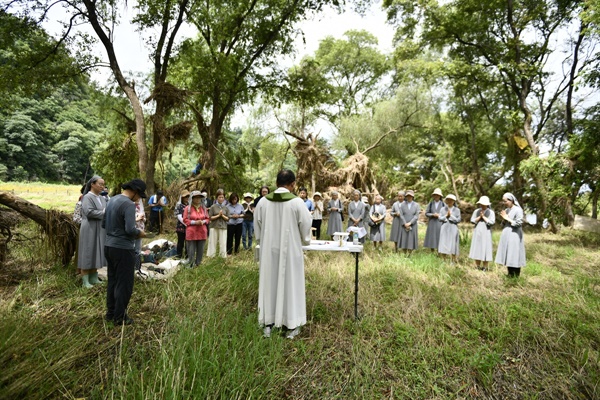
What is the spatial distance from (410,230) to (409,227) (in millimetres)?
109

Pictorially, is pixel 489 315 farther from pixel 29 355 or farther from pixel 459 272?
pixel 29 355

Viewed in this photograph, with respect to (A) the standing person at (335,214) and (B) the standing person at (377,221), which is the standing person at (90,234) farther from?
(B) the standing person at (377,221)

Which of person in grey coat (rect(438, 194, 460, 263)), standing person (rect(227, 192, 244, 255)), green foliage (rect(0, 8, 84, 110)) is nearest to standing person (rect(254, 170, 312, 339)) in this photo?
standing person (rect(227, 192, 244, 255))

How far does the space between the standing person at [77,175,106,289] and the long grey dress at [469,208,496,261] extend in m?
7.49

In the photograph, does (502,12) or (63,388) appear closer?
(63,388)

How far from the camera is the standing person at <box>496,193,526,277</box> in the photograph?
20.2 ft

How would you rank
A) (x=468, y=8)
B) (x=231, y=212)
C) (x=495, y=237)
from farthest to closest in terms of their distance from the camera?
(x=468, y=8), (x=495, y=237), (x=231, y=212)

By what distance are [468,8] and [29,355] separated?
17.0 meters

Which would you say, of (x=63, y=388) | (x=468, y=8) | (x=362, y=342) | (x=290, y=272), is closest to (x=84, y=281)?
(x=63, y=388)

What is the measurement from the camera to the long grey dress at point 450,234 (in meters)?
7.65

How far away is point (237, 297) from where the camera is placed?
15.7 feet

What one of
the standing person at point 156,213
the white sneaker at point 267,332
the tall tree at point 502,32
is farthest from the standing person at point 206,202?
the tall tree at point 502,32

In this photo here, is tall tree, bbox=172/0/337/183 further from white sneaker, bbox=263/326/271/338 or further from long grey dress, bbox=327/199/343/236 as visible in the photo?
white sneaker, bbox=263/326/271/338

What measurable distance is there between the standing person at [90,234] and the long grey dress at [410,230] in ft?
23.2
